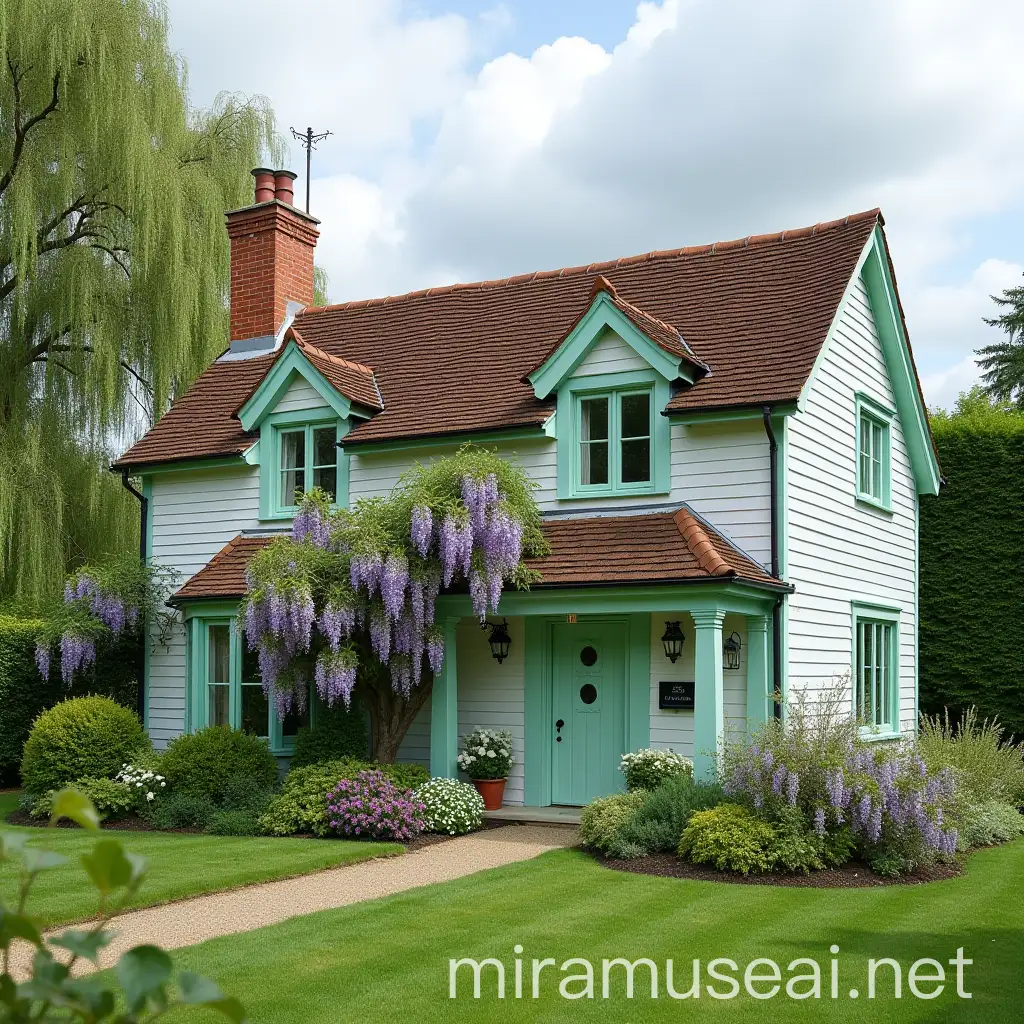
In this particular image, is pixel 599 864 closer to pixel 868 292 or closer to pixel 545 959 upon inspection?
pixel 545 959

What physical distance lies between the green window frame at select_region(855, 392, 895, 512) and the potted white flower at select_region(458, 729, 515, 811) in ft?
19.1

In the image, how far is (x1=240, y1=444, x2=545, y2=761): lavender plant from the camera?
13.1m

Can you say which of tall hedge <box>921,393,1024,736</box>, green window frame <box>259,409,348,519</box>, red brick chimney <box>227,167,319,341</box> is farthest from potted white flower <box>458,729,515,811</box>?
red brick chimney <box>227,167,319,341</box>

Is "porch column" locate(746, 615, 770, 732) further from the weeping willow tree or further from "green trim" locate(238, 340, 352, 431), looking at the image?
the weeping willow tree

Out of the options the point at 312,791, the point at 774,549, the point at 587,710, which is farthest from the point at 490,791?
the point at 774,549

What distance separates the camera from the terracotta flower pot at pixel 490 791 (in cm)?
1414

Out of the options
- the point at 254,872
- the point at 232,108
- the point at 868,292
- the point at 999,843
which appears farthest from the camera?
the point at 232,108

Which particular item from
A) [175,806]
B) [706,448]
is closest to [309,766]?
[175,806]

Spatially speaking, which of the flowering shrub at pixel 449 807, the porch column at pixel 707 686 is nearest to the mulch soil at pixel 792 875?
the porch column at pixel 707 686

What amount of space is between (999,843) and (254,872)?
26.3ft

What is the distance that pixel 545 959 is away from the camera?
7270 millimetres

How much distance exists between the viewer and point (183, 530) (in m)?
17.6

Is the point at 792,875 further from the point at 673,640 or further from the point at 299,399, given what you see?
the point at 299,399

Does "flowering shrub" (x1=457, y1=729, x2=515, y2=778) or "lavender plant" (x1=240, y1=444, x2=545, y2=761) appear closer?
"lavender plant" (x1=240, y1=444, x2=545, y2=761)
